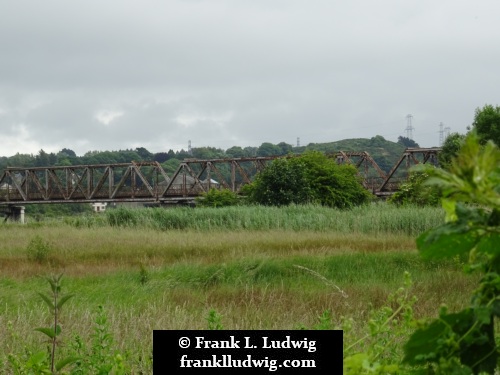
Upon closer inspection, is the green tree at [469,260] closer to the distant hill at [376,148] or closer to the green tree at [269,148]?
the distant hill at [376,148]

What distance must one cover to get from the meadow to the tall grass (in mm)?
82

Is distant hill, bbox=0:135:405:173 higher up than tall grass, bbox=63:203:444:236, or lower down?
higher up

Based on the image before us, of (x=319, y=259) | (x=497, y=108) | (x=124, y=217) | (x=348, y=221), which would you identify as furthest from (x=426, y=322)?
(x=497, y=108)

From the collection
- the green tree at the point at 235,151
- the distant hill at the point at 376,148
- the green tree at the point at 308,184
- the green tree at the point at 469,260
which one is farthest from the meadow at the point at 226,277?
the green tree at the point at 235,151

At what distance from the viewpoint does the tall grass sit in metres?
20.5

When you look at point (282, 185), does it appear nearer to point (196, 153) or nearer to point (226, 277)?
point (226, 277)

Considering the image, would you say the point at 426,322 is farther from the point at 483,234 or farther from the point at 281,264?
the point at 281,264

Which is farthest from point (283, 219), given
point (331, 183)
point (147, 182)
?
point (147, 182)

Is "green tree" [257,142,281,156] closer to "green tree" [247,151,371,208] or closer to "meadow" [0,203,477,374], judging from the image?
"green tree" [247,151,371,208]

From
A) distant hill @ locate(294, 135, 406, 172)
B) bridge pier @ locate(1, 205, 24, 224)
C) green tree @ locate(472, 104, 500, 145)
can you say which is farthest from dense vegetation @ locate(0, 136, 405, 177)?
green tree @ locate(472, 104, 500, 145)

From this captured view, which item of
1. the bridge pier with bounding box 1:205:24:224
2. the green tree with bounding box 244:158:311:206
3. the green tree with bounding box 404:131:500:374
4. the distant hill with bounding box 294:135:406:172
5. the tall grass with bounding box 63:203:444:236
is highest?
the distant hill with bounding box 294:135:406:172

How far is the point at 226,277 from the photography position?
1173cm

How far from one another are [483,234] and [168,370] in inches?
22.0

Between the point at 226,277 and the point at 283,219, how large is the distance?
11.9 meters
